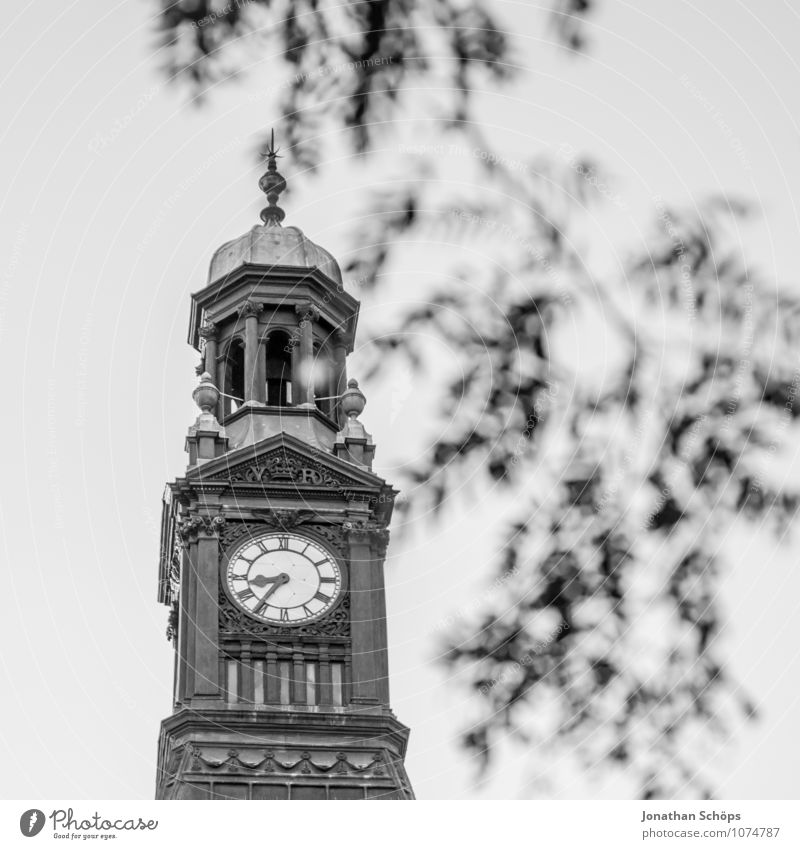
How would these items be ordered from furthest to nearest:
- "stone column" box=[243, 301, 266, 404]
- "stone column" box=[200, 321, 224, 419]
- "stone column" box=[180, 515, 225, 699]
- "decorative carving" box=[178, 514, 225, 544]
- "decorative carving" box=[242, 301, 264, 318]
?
1. "stone column" box=[200, 321, 224, 419]
2. "decorative carving" box=[242, 301, 264, 318]
3. "stone column" box=[243, 301, 266, 404]
4. "decorative carving" box=[178, 514, 225, 544]
5. "stone column" box=[180, 515, 225, 699]

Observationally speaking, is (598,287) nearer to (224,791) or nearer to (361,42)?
(361,42)

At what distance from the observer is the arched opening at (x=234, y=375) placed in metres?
64.5

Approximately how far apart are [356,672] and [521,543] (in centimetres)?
3707

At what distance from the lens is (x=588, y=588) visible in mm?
19891

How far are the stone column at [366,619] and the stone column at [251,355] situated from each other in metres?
5.51

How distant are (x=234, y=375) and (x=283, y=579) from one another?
29.3ft

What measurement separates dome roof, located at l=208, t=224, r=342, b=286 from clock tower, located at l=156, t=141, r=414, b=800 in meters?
0.07

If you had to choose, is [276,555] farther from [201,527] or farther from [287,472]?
[287,472]

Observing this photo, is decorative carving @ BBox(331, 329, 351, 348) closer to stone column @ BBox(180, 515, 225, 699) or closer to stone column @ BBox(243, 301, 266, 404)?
stone column @ BBox(243, 301, 266, 404)

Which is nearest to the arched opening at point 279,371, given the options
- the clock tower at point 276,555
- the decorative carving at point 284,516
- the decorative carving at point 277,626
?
the clock tower at point 276,555

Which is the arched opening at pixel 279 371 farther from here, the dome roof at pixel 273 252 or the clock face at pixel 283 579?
the clock face at pixel 283 579

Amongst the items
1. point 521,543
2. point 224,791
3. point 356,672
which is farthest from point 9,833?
point 356,672

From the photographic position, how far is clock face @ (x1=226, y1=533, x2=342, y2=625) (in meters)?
58.3

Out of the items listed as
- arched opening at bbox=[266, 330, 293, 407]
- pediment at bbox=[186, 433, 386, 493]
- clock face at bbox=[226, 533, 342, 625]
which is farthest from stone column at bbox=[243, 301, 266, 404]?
clock face at bbox=[226, 533, 342, 625]
